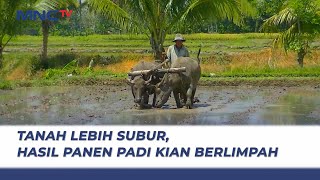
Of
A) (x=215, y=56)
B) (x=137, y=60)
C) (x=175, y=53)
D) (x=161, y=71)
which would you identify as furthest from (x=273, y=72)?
(x=161, y=71)

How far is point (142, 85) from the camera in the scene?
13.0 metres

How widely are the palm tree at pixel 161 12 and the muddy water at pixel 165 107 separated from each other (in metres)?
3.47

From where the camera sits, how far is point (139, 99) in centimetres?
1309

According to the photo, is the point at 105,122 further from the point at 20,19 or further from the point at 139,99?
the point at 20,19

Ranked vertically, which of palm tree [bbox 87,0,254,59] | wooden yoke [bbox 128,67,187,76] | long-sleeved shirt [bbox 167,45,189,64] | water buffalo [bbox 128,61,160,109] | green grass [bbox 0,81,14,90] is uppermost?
palm tree [bbox 87,0,254,59]

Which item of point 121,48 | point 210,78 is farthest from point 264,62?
point 121,48

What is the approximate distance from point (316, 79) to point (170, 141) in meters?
13.6

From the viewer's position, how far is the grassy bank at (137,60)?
20844 mm

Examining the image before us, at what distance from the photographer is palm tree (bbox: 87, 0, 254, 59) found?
69.1ft

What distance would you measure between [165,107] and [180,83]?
962 millimetres

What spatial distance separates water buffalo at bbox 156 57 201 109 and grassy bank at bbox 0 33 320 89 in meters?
6.50

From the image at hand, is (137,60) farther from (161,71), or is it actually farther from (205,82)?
(161,71)

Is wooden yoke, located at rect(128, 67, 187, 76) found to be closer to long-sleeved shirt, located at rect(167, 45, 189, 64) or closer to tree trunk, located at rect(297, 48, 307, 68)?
long-sleeved shirt, located at rect(167, 45, 189, 64)

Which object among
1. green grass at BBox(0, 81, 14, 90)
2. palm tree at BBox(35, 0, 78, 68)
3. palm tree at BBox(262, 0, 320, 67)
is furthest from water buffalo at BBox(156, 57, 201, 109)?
palm tree at BBox(35, 0, 78, 68)
